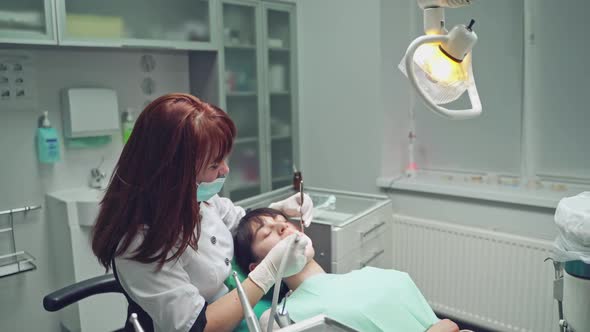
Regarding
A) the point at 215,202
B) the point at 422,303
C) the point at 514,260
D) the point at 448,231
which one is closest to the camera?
the point at 422,303

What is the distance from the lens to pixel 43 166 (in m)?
2.35

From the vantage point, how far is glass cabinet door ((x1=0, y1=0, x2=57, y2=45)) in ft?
6.29

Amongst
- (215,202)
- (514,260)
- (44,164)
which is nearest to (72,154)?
(44,164)

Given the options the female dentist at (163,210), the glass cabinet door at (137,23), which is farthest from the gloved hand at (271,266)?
the glass cabinet door at (137,23)

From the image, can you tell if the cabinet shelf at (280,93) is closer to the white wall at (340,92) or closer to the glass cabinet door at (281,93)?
the glass cabinet door at (281,93)

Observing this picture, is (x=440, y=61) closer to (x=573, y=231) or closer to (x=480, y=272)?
(x=573, y=231)

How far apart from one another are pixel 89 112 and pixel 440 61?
1.87 m

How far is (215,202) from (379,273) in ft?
2.02

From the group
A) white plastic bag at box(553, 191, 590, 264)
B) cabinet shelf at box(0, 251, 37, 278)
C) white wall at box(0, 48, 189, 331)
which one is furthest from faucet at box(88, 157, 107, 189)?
white plastic bag at box(553, 191, 590, 264)

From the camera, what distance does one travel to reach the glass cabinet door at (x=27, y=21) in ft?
6.29

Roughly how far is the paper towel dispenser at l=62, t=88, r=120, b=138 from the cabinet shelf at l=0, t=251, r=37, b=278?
611mm

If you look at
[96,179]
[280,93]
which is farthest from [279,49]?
[96,179]

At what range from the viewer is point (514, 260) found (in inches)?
90.7

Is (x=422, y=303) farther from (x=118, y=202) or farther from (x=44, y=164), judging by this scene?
(x=44, y=164)
